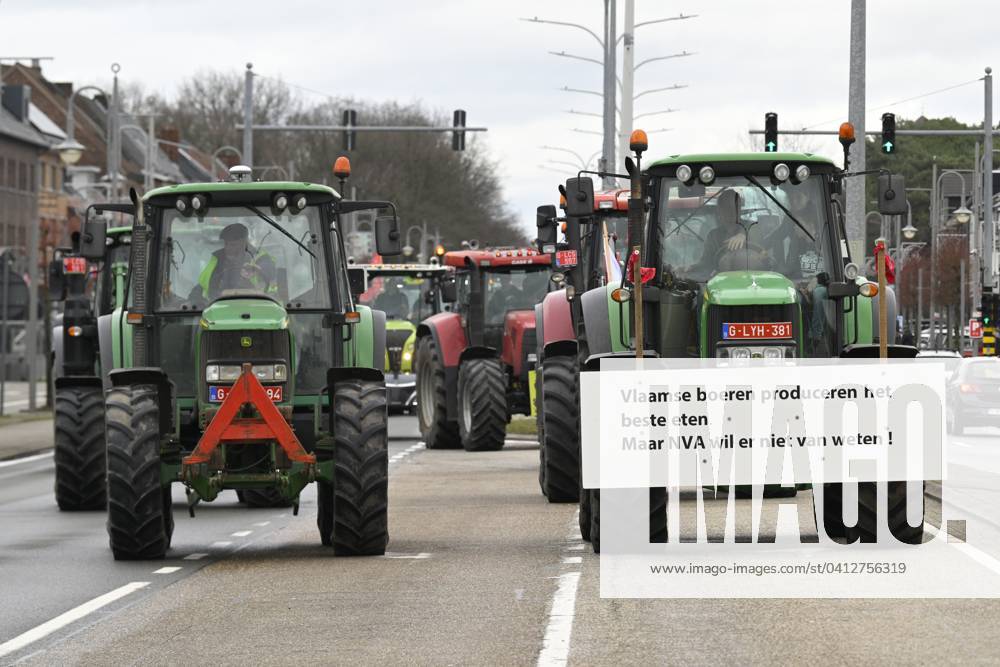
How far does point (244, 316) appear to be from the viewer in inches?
599

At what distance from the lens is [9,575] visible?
14328 mm

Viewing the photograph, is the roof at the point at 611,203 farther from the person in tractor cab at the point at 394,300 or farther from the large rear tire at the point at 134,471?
the person in tractor cab at the point at 394,300

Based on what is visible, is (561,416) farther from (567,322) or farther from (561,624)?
(561,624)

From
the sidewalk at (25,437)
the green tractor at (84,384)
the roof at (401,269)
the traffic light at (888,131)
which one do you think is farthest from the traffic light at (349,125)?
the green tractor at (84,384)

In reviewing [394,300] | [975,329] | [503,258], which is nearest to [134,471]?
[503,258]

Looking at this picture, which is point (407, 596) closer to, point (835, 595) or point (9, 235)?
point (835, 595)

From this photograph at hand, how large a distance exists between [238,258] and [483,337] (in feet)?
48.6

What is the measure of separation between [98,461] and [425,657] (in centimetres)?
1091

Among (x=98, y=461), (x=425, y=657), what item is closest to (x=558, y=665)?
(x=425, y=657)

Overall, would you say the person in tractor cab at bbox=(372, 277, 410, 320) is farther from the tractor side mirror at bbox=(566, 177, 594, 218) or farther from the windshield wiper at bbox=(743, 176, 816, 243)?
the tractor side mirror at bbox=(566, 177, 594, 218)

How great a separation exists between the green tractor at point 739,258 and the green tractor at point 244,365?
170 cm

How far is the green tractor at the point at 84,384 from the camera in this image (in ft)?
65.2

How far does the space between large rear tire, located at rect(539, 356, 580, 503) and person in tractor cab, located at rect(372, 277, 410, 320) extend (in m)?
21.2

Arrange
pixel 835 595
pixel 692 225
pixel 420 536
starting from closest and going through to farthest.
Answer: pixel 835 595 < pixel 692 225 < pixel 420 536
